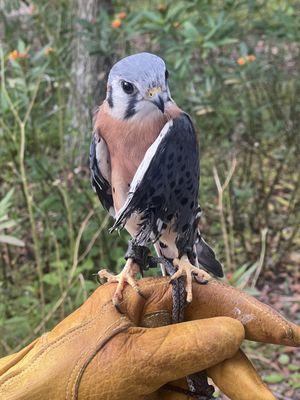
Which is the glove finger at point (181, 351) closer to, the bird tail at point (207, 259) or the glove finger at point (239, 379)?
the glove finger at point (239, 379)

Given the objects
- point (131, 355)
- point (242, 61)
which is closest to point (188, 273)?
point (131, 355)

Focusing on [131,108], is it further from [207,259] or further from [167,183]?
[207,259]

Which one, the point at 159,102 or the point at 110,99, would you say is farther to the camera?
the point at 110,99

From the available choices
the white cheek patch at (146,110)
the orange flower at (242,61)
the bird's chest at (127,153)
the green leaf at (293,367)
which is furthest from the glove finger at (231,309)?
the orange flower at (242,61)

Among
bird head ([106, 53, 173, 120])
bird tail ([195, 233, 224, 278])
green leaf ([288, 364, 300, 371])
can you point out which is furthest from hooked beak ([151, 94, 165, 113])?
green leaf ([288, 364, 300, 371])

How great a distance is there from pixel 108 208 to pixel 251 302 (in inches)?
21.3

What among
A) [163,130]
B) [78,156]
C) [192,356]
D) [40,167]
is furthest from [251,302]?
[78,156]

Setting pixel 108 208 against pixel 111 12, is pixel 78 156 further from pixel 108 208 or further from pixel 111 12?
pixel 108 208

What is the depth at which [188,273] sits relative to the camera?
1482 millimetres

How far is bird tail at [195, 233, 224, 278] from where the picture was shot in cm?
177

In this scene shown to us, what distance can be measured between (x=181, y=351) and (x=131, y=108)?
0.58m

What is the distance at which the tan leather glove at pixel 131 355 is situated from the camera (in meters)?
1.28

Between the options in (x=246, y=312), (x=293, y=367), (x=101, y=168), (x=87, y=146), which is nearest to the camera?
(x=246, y=312)

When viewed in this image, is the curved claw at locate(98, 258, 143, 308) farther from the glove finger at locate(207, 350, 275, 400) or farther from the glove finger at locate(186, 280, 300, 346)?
the glove finger at locate(207, 350, 275, 400)
